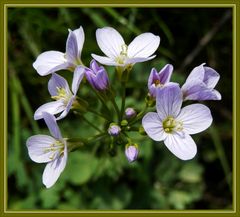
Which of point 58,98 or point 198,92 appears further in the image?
point 58,98

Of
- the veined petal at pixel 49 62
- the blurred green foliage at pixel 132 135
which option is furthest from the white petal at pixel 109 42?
the blurred green foliage at pixel 132 135

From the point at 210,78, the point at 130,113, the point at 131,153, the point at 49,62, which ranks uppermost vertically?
the point at 49,62

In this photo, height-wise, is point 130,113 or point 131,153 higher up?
point 130,113

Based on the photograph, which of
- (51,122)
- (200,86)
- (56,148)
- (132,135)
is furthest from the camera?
(132,135)

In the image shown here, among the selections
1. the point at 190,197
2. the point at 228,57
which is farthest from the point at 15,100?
the point at 228,57

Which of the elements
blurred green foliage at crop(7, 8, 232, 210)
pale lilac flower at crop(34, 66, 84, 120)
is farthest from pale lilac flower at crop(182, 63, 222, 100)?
blurred green foliage at crop(7, 8, 232, 210)

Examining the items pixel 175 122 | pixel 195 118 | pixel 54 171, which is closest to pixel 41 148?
pixel 54 171

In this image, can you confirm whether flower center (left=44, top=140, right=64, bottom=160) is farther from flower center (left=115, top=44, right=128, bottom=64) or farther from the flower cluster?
flower center (left=115, top=44, right=128, bottom=64)

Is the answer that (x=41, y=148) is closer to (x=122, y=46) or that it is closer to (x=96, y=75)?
(x=96, y=75)
